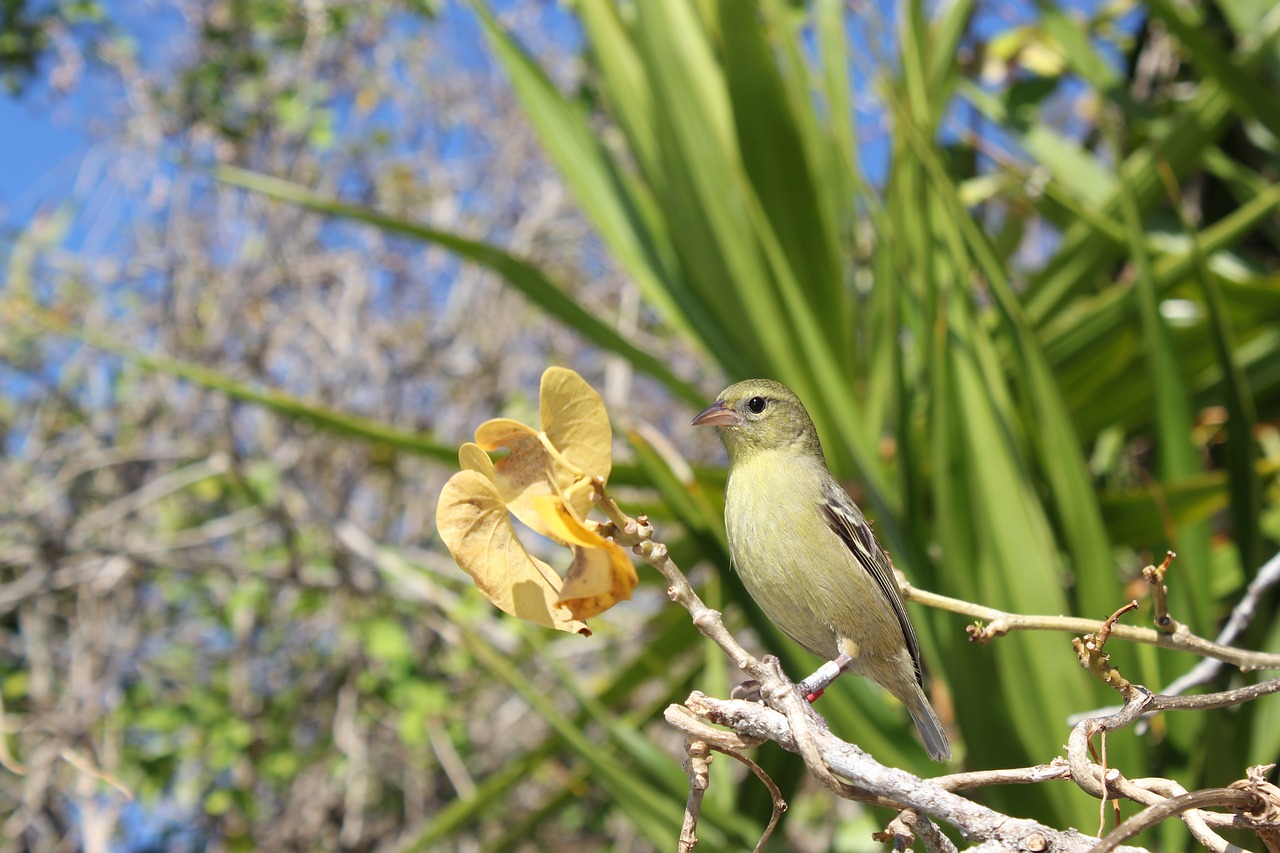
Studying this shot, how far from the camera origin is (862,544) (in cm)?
171

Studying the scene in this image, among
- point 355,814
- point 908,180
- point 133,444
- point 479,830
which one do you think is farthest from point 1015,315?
point 133,444

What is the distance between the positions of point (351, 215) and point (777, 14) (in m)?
1.24

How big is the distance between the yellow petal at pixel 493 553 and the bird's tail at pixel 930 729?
3.19ft

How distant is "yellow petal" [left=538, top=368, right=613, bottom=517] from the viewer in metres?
0.90

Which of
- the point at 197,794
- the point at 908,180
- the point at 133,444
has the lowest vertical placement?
the point at 197,794

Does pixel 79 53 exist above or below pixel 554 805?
above

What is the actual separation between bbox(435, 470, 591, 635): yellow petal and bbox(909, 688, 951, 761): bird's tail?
0.97 m

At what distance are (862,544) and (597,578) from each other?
2.93 ft

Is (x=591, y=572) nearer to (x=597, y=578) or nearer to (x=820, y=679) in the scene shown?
(x=597, y=578)

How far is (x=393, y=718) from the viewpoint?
186 inches

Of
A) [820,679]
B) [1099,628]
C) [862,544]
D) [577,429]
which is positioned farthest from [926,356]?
[577,429]

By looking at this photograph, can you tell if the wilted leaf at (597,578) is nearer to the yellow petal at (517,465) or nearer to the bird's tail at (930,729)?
the yellow petal at (517,465)

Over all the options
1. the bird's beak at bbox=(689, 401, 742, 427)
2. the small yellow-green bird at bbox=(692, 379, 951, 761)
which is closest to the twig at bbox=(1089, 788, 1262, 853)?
the small yellow-green bird at bbox=(692, 379, 951, 761)

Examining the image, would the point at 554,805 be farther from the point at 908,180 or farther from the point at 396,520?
the point at 396,520
